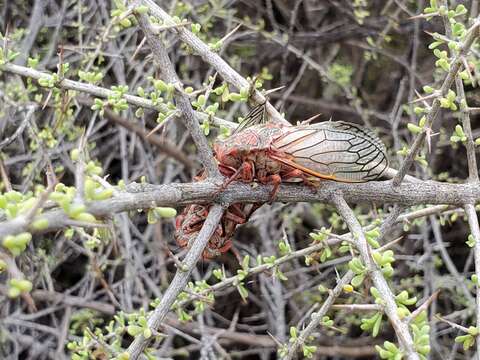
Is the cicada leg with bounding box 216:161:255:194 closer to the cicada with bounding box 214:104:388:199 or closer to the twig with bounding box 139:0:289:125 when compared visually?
the cicada with bounding box 214:104:388:199

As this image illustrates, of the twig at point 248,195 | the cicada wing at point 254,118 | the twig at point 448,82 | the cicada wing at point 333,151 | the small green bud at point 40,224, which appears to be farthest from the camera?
the cicada wing at point 254,118

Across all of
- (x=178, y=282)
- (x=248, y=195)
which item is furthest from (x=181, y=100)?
(x=178, y=282)

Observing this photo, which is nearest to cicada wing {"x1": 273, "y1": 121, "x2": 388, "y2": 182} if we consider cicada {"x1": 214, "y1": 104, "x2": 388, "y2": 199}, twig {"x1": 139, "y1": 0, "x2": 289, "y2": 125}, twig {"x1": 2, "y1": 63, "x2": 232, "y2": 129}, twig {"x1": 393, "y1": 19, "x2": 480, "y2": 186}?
cicada {"x1": 214, "y1": 104, "x2": 388, "y2": 199}

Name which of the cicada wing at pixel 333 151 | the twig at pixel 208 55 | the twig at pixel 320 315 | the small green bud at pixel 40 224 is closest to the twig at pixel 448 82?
the cicada wing at pixel 333 151

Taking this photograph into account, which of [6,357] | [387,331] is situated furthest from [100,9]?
[387,331]

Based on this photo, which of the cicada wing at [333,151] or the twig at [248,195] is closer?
the twig at [248,195]

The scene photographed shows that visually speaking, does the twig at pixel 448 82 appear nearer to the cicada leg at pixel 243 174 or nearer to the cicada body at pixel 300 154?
the cicada body at pixel 300 154

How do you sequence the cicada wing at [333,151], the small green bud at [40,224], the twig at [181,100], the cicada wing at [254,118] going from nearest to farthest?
the small green bud at [40,224] → the twig at [181,100] → the cicada wing at [333,151] → the cicada wing at [254,118]
